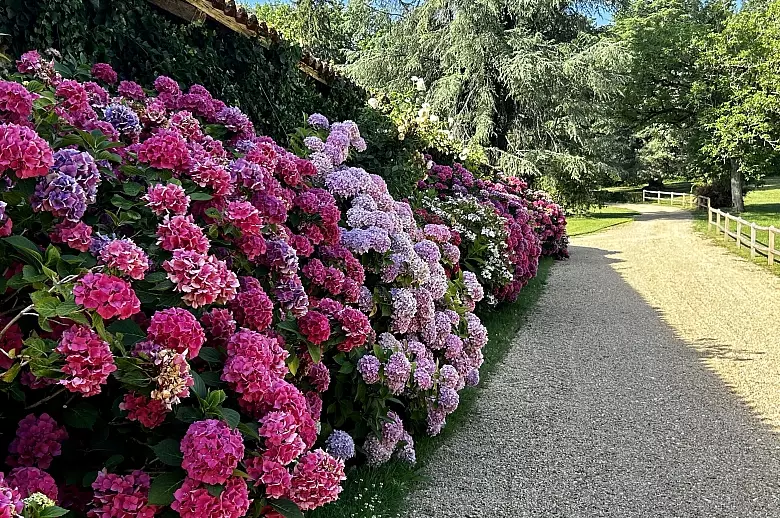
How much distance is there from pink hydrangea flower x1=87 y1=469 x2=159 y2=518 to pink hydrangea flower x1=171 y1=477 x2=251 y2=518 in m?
0.11

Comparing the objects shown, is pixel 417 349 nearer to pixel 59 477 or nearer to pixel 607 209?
pixel 59 477

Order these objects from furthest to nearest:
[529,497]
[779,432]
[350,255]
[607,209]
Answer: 1. [607,209]
2. [779,432]
3. [529,497]
4. [350,255]

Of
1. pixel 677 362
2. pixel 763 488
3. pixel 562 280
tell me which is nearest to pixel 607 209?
pixel 562 280

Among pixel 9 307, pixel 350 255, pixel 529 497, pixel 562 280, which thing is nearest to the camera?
pixel 9 307

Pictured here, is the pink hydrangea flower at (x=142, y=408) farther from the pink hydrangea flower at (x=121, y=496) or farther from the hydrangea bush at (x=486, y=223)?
the hydrangea bush at (x=486, y=223)

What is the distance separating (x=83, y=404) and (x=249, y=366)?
0.49 meters

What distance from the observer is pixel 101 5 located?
425 cm

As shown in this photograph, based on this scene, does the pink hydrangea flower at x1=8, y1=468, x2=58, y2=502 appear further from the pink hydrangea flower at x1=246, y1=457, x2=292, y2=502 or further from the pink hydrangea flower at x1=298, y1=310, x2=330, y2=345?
the pink hydrangea flower at x1=298, y1=310, x2=330, y2=345

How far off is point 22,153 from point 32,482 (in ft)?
2.90

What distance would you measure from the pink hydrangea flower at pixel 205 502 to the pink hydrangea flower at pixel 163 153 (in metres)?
1.18

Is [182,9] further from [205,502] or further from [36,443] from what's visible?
[205,502]

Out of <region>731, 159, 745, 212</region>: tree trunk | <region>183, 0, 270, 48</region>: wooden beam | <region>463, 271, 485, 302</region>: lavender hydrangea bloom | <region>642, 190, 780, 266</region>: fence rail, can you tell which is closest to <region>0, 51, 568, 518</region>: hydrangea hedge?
<region>183, 0, 270, 48</region>: wooden beam

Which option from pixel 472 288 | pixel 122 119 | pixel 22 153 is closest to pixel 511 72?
pixel 472 288

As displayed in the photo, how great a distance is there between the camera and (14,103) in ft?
6.99
